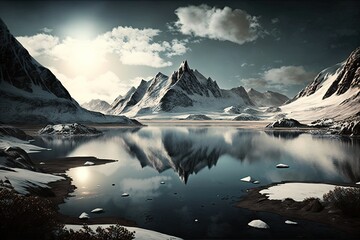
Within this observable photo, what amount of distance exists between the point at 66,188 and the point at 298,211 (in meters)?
18.0

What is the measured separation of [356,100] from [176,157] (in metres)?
172

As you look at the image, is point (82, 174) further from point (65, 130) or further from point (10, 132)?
point (65, 130)

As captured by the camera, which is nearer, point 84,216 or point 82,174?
point 84,216

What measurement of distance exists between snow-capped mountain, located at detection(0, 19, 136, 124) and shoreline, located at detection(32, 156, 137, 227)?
11220 centimetres

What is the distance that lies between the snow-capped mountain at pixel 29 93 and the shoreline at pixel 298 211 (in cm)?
13744

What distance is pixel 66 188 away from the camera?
Answer: 77.9 feet

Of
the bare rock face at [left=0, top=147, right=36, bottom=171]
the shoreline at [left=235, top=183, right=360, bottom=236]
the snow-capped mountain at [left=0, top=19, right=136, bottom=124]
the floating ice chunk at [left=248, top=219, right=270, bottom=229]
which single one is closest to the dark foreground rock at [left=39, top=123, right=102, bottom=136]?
the snow-capped mountain at [left=0, top=19, right=136, bottom=124]

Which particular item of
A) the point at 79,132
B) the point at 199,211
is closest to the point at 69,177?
the point at 199,211

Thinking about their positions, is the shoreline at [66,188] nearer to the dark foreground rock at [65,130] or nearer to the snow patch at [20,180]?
the snow patch at [20,180]

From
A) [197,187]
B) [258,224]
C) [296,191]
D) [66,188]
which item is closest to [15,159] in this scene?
[66,188]

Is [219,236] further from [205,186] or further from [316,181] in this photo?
[316,181]

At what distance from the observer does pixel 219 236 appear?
579 inches

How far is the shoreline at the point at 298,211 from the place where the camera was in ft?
51.1

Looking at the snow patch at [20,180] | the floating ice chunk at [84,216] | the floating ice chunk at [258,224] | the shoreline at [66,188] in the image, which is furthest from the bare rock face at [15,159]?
the floating ice chunk at [258,224]
